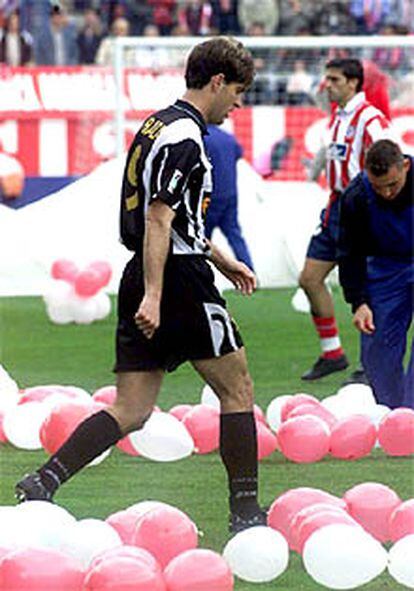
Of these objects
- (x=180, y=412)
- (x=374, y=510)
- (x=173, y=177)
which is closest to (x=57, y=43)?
(x=180, y=412)

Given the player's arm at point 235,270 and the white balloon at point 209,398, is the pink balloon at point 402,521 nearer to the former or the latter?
the player's arm at point 235,270

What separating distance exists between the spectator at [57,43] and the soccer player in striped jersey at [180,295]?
51.9ft

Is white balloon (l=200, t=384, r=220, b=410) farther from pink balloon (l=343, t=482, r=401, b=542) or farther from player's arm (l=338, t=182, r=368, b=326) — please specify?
pink balloon (l=343, t=482, r=401, b=542)

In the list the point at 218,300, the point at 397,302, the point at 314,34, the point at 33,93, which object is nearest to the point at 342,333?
the point at 397,302

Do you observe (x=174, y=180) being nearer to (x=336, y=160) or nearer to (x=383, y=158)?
(x=383, y=158)

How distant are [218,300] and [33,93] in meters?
14.6

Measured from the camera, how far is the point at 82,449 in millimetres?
7324

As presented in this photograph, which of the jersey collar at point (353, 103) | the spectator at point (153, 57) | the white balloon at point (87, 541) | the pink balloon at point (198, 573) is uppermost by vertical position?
the jersey collar at point (353, 103)

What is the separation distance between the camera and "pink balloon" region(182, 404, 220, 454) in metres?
8.95

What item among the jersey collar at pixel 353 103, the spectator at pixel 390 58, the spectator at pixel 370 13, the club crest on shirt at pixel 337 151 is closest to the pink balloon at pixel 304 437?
the club crest on shirt at pixel 337 151

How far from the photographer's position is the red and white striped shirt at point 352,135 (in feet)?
37.5

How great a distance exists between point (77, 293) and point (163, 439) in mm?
5495

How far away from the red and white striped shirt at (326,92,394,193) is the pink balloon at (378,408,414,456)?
289 centimetres

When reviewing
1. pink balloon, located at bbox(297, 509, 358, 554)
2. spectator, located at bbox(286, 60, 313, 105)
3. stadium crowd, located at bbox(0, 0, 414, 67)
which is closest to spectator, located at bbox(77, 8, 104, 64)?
stadium crowd, located at bbox(0, 0, 414, 67)
